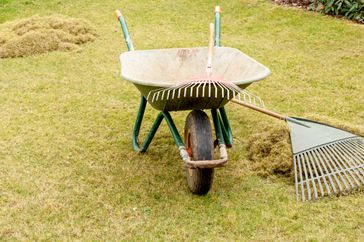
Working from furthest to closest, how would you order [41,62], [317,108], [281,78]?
[41,62] < [281,78] < [317,108]

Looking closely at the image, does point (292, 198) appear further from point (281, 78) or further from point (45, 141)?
point (281, 78)

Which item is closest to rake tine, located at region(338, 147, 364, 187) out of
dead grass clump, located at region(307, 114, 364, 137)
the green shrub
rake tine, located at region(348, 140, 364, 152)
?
rake tine, located at region(348, 140, 364, 152)

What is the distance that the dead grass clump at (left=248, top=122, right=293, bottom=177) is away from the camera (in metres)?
3.52

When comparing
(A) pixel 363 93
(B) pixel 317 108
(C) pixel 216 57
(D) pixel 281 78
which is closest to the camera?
(C) pixel 216 57

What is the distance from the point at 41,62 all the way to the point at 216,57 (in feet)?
9.64

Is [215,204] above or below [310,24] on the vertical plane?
above

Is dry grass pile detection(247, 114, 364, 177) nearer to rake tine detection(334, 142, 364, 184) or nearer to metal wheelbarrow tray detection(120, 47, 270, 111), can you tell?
rake tine detection(334, 142, 364, 184)

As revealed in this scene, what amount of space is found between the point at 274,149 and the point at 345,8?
441cm

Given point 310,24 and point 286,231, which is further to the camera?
point 310,24

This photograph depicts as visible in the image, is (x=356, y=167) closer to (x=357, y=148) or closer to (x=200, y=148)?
(x=357, y=148)

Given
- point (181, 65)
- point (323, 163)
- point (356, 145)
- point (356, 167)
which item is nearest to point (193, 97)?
point (181, 65)

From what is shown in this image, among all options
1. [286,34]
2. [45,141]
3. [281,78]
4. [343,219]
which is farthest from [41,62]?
[343,219]

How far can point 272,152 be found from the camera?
3.64 metres

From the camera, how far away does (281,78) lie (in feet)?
17.7
